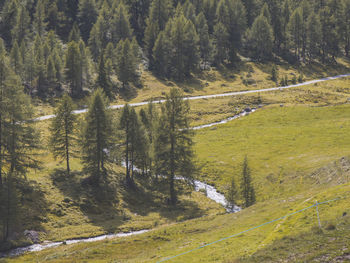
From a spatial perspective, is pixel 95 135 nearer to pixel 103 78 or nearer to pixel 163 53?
pixel 103 78

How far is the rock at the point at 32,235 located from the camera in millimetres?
36094

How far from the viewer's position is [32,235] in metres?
36.5

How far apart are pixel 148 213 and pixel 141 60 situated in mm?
95292

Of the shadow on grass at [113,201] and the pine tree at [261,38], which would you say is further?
the pine tree at [261,38]

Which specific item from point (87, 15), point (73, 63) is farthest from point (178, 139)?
point (87, 15)

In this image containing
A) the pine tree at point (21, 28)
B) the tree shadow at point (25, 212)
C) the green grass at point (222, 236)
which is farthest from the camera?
the pine tree at point (21, 28)

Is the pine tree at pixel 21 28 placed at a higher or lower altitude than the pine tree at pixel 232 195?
higher

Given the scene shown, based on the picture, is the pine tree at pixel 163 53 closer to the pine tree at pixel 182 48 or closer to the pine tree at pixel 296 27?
the pine tree at pixel 182 48

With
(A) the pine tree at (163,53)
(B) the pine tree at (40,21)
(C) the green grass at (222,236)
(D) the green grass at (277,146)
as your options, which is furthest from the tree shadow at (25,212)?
(B) the pine tree at (40,21)

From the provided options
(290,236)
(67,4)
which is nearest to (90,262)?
(290,236)

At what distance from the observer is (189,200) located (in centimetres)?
5216

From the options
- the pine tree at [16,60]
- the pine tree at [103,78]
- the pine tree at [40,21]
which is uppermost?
the pine tree at [40,21]

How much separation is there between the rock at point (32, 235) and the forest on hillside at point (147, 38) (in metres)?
67.4

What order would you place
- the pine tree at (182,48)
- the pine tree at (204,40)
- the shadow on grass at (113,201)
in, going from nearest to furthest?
the shadow on grass at (113,201) → the pine tree at (182,48) → the pine tree at (204,40)
